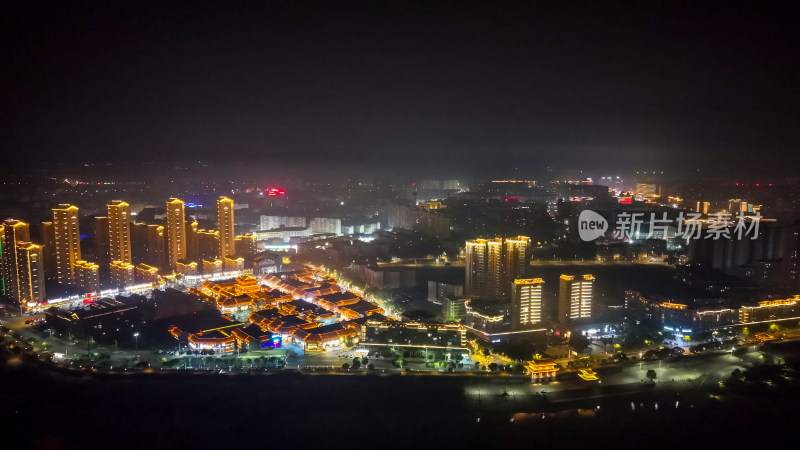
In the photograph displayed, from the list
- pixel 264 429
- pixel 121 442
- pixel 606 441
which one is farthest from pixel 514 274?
pixel 121 442

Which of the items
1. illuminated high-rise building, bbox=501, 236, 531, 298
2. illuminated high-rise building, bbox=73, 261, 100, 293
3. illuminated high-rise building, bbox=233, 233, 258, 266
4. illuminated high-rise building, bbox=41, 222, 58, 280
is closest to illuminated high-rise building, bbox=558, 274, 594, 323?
illuminated high-rise building, bbox=501, 236, 531, 298

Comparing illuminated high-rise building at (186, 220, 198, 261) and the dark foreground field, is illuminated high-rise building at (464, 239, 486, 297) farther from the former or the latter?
illuminated high-rise building at (186, 220, 198, 261)

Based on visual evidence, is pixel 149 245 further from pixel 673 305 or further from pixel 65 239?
pixel 673 305

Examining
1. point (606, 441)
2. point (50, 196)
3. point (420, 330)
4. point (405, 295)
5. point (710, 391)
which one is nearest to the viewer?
point (606, 441)

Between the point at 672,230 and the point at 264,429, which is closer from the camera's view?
the point at 264,429

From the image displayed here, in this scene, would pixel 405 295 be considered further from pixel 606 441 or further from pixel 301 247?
pixel 606 441

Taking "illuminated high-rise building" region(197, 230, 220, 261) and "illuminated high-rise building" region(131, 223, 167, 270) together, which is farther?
"illuminated high-rise building" region(197, 230, 220, 261)

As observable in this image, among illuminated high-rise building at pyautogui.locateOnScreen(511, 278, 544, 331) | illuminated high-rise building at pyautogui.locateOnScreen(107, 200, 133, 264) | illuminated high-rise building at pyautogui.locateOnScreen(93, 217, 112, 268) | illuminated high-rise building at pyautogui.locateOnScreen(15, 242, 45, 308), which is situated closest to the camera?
illuminated high-rise building at pyautogui.locateOnScreen(511, 278, 544, 331)

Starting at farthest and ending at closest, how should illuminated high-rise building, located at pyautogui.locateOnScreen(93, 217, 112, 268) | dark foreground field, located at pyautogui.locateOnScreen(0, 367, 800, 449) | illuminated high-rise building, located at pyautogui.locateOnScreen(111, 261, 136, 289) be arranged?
illuminated high-rise building, located at pyautogui.locateOnScreen(93, 217, 112, 268) → illuminated high-rise building, located at pyautogui.locateOnScreen(111, 261, 136, 289) → dark foreground field, located at pyautogui.locateOnScreen(0, 367, 800, 449)
